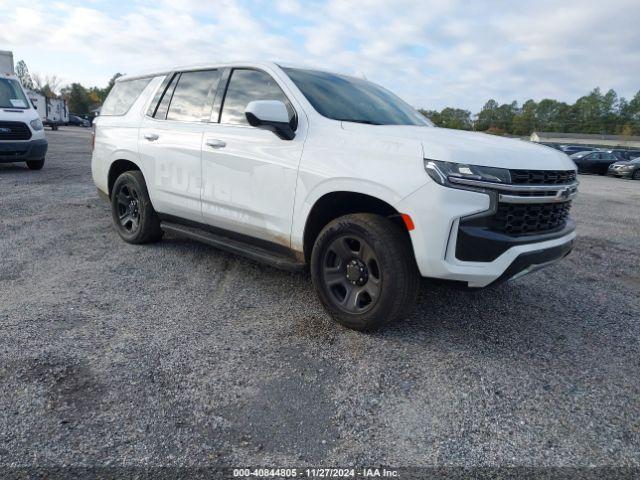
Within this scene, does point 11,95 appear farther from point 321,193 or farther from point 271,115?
point 321,193

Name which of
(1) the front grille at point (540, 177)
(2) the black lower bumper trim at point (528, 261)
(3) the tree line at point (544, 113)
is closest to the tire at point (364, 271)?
(2) the black lower bumper trim at point (528, 261)

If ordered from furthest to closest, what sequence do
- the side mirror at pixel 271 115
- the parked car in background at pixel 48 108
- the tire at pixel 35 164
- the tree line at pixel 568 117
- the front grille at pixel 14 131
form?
the tree line at pixel 568 117 → the parked car in background at pixel 48 108 → the tire at pixel 35 164 → the front grille at pixel 14 131 → the side mirror at pixel 271 115

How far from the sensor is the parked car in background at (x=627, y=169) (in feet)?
73.5

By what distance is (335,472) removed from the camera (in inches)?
78.5

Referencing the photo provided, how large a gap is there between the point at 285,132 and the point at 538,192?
173cm

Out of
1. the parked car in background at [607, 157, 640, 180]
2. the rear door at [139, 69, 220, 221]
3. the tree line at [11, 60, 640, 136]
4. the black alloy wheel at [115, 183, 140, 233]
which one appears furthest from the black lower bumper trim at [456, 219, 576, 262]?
the tree line at [11, 60, 640, 136]

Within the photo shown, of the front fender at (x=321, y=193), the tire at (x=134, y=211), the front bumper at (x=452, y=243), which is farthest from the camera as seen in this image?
the tire at (x=134, y=211)

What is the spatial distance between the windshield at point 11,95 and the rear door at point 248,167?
9019mm

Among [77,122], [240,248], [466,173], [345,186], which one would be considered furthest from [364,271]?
→ [77,122]

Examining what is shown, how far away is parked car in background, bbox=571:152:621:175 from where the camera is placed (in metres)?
24.7

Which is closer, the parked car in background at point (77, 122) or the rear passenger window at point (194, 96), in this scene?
the rear passenger window at point (194, 96)

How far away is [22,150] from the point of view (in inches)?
407

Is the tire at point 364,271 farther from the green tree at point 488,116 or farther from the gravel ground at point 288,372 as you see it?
the green tree at point 488,116

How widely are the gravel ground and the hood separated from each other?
85cm
